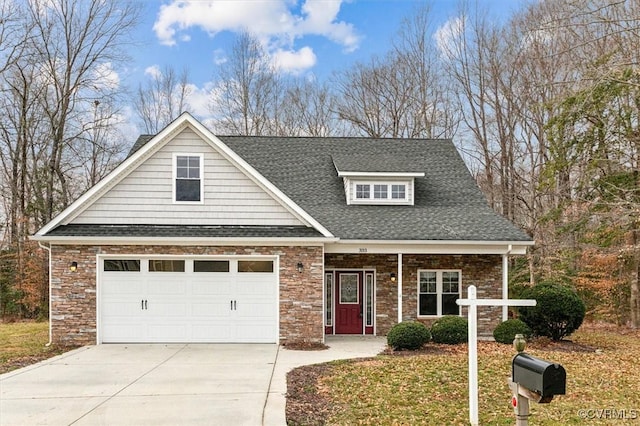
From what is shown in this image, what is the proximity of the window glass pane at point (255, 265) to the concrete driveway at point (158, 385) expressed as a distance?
1993 millimetres

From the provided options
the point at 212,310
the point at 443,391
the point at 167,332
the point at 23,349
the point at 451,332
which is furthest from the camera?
the point at 212,310

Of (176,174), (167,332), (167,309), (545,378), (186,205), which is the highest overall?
(176,174)

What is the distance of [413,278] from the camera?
15.6 meters

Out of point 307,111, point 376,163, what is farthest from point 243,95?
point 376,163

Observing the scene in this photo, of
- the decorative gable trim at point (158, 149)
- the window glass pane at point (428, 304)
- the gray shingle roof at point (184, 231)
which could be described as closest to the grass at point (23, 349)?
the gray shingle roof at point (184, 231)

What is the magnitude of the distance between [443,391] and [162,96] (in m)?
29.1

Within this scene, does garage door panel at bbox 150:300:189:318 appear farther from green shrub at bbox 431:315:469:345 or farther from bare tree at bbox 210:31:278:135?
bare tree at bbox 210:31:278:135

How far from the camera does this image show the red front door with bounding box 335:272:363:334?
15.8 m

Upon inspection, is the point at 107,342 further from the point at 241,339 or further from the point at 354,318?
the point at 354,318

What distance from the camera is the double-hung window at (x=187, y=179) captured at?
14.0 metres

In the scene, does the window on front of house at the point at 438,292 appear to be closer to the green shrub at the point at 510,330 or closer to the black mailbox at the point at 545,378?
the green shrub at the point at 510,330

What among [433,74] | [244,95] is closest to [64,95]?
[244,95]

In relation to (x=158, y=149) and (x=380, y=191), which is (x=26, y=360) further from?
(x=380, y=191)

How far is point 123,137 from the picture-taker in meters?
30.4
